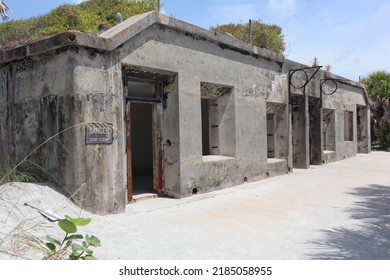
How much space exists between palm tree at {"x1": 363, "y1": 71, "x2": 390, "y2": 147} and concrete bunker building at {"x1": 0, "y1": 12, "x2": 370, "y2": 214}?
13450 millimetres

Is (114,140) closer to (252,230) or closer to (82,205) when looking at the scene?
(82,205)

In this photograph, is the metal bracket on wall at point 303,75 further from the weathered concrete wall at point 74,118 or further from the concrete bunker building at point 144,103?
the weathered concrete wall at point 74,118

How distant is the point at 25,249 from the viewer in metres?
3.48

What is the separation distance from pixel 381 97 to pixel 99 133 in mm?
Answer: 21469

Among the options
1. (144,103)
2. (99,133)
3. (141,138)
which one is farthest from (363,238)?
(141,138)

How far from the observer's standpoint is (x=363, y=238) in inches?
189

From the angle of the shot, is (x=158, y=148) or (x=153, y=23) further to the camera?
(x=158, y=148)

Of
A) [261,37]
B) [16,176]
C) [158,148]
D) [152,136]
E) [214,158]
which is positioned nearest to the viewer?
[16,176]

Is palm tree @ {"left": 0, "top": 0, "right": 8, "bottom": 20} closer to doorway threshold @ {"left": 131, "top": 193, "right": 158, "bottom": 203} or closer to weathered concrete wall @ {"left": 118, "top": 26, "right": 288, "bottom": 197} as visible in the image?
weathered concrete wall @ {"left": 118, "top": 26, "right": 288, "bottom": 197}

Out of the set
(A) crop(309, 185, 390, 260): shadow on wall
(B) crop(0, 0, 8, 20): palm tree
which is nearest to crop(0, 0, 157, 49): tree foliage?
Result: (B) crop(0, 0, 8, 20): palm tree

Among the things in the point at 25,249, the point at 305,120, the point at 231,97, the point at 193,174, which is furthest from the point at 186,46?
the point at 305,120

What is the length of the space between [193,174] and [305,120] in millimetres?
6718

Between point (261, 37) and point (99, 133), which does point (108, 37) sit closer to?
point (99, 133)

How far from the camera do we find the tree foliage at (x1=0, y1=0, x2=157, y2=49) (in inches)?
670
